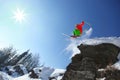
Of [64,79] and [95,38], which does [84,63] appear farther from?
[95,38]

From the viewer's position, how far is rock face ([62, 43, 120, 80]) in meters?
11.8

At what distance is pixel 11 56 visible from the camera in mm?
85438

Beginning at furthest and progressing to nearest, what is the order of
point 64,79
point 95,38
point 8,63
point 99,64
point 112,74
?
point 8,63, point 95,38, point 99,64, point 64,79, point 112,74

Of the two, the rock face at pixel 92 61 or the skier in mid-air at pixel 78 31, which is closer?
the rock face at pixel 92 61

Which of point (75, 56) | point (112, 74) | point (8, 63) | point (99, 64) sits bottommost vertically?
point (112, 74)

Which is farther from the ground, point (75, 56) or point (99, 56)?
point (75, 56)

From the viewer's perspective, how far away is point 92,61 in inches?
533

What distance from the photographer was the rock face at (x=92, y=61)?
11844 millimetres

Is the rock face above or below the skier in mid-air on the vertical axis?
below

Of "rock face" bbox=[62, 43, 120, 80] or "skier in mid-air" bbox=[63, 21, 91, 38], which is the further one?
"skier in mid-air" bbox=[63, 21, 91, 38]

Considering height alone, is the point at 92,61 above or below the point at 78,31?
below

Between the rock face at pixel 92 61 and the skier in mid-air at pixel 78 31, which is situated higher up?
the skier in mid-air at pixel 78 31

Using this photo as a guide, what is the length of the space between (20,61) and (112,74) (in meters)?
79.4

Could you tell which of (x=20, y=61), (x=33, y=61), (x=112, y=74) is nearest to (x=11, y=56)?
(x=20, y=61)
